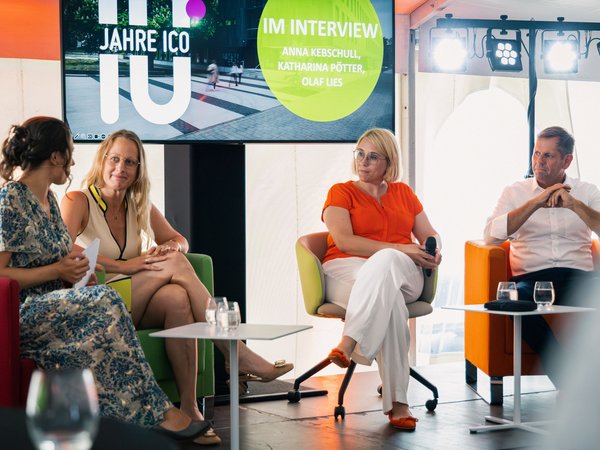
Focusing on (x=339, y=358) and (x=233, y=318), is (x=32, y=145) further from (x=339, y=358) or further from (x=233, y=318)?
(x=339, y=358)

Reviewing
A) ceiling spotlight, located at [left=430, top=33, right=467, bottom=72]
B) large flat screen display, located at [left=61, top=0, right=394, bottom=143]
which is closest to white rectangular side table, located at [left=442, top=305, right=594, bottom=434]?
large flat screen display, located at [left=61, top=0, right=394, bottom=143]

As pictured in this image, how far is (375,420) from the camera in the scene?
4.19m

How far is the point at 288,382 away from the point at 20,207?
2267mm

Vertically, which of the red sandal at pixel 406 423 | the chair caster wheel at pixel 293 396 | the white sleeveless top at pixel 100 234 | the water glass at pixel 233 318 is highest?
the white sleeveless top at pixel 100 234

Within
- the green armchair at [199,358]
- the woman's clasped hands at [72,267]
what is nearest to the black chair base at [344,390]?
the green armchair at [199,358]

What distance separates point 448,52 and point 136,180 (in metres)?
2.44

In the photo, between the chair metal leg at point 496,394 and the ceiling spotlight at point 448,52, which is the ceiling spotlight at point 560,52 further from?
the chair metal leg at point 496,394

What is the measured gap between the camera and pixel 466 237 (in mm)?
5977

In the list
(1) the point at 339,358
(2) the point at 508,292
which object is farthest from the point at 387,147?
(1) the point at 339,358

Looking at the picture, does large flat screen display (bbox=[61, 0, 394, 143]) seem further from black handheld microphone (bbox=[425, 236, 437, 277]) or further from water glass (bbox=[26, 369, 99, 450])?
water glass (bbox=[26, 369, 99, 450])

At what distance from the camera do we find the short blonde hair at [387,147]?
4633 millimetres

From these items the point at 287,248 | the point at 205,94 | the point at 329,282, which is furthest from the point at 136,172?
the point at 287,248

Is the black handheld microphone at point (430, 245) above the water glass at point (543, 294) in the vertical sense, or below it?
above

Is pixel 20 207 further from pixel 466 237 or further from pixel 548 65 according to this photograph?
pixel 548 65
